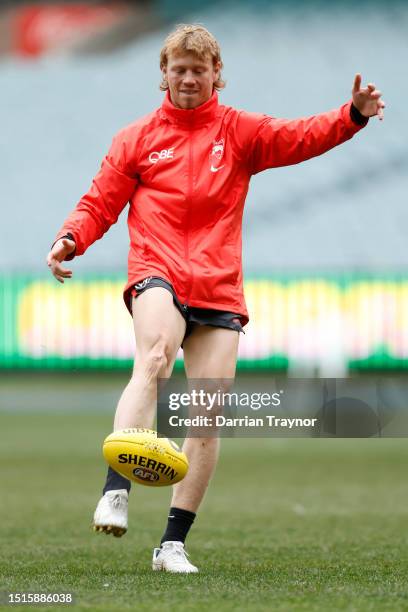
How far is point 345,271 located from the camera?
21.2 metres

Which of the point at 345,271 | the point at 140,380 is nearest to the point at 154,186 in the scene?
the point at 140,380

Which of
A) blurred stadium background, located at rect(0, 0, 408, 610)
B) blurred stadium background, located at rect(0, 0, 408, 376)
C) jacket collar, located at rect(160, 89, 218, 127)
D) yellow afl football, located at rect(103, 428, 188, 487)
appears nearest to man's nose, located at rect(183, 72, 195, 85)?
jacket collar, located at rect(160, 89, 218, 127)

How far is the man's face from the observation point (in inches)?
197

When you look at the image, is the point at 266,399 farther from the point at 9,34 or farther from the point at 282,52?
the point at 9,34

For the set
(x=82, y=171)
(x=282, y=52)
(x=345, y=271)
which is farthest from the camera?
(x=282, y=52)

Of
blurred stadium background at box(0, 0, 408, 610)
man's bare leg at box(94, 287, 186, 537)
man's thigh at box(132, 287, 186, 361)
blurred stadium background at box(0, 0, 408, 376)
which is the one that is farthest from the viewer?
blurred stadium background at box(0, 0, 408, 376)

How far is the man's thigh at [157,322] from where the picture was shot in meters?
4.86

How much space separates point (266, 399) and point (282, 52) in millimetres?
27429

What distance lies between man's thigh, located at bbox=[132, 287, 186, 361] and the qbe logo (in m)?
0.55

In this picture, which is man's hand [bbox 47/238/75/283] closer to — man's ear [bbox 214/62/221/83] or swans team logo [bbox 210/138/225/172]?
swans team logo [bbox 210/138/225/172]

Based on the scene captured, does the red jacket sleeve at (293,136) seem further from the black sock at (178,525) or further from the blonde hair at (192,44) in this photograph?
the black sock at (178,525)

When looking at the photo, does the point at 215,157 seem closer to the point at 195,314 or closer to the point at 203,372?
the point at 195,314

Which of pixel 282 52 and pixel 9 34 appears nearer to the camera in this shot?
pixel 282 52

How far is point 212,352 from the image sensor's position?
512cm
